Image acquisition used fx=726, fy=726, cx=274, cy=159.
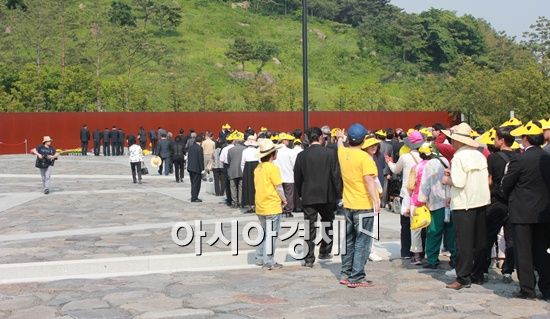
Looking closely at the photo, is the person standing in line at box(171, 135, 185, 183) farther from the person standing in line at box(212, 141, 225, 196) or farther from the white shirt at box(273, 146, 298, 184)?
the white shirt at box(273, 146, 298, 184)

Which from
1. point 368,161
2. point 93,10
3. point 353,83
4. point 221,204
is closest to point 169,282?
point 368,161

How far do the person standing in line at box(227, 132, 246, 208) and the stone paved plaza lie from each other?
1144 mm

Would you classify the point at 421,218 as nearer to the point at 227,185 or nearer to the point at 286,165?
the point at 286,165

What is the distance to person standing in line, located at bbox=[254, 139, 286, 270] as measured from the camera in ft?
30.6

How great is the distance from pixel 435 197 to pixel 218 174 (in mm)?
9914

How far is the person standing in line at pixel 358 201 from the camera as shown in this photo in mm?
8164

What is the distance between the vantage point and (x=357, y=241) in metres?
8.21

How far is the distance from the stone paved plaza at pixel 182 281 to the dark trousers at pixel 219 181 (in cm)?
332

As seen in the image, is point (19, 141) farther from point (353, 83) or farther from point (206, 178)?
point (353, 83)

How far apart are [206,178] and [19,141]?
2422 centimetres

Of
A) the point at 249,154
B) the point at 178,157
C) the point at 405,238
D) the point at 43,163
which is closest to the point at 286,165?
the point at 249,154

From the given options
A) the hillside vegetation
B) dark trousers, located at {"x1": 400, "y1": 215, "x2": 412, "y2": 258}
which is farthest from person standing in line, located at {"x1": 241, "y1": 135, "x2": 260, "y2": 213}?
the hillside vegetation

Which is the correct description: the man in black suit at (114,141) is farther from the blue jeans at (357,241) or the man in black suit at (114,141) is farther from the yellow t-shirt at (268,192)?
the blue jeans at (357,241)

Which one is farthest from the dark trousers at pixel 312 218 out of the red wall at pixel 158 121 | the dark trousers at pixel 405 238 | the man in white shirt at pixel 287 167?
the red wall at pixel 158 121
